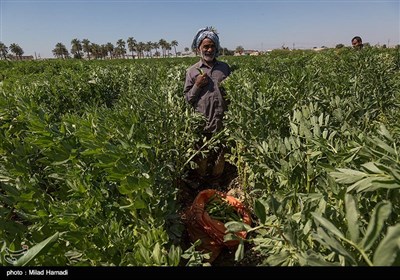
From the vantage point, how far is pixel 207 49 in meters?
3.97

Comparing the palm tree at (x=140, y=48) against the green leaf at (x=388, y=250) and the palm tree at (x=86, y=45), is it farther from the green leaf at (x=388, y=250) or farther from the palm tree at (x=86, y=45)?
the green leaf at (x=388, y=250)

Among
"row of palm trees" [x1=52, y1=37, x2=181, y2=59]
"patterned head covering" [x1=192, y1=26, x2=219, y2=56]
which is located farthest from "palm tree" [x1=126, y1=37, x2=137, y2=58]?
"patterned head covering" [x1=192, y1=26, x2=219, y2=56]

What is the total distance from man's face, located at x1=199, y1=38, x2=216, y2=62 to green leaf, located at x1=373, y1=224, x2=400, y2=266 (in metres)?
3.64

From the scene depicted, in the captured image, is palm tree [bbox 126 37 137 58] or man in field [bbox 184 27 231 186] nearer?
man in field [bbox 184 27 231 186]

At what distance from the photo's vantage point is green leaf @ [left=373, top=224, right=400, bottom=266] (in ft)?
1.96

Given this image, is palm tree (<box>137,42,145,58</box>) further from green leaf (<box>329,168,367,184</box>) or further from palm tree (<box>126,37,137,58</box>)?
green leaf (<box>329,168,367,184</box>)

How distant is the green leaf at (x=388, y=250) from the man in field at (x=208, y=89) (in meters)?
3.23

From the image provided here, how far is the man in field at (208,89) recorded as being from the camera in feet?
12.7

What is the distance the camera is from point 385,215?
0.64 meters

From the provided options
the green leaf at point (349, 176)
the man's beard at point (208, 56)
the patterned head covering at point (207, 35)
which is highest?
the patterned head covering at point (207, 35)

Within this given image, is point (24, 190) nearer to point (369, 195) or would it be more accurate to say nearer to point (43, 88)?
point (369, 195)

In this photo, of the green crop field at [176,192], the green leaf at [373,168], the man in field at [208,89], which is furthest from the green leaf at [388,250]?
the man in field at [208,89]

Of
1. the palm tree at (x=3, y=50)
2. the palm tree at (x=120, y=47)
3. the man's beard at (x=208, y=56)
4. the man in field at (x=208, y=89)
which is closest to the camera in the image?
the man in field at (x=208, y=89)
